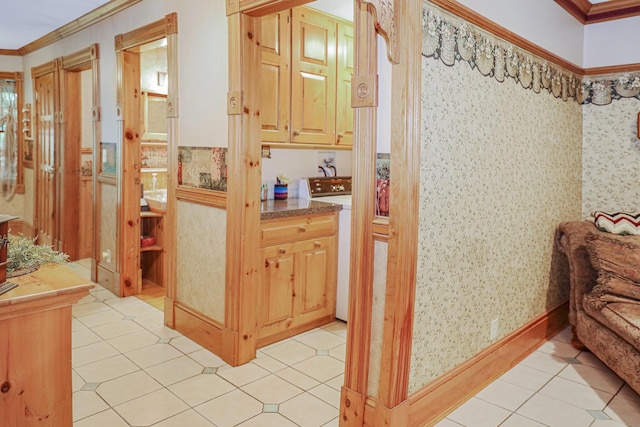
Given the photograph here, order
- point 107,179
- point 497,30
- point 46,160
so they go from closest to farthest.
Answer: point 497,30, point 107,179, point 46,160

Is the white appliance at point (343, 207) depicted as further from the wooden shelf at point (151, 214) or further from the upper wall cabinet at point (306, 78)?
the wooden shelf at point (151, 214)

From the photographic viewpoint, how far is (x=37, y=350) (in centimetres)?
149

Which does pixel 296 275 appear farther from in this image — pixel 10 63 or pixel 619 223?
pixel 10 63

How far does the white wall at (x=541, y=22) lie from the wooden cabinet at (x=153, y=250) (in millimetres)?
3230

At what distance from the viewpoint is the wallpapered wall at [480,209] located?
2230mm

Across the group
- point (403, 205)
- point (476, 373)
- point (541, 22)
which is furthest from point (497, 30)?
point (476, 373)

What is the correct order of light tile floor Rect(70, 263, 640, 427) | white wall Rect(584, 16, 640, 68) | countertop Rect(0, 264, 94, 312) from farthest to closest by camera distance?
white wall Rect(584, 16, 640, 68), light tile floor Rect(70, 263, 640, 427), countertop Rect(0, 264, 94, 312)

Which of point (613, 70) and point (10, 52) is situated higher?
point (10, 52)

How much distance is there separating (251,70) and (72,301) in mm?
1759

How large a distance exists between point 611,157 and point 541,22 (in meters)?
1.32

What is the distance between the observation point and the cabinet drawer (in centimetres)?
314

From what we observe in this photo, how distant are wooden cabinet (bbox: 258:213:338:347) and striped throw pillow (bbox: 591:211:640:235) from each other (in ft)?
5.89

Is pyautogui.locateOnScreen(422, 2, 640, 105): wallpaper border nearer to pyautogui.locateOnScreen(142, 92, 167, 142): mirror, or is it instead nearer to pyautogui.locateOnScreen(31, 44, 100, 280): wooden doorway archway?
pyautogui.locateOnScreen(142, 92, 167, 142): mirror

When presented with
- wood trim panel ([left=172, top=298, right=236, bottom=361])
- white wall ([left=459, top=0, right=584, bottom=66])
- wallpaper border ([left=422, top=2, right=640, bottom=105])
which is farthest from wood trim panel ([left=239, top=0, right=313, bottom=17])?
wood trim panel ([left=172, top=298, right=236, bottom=361])
